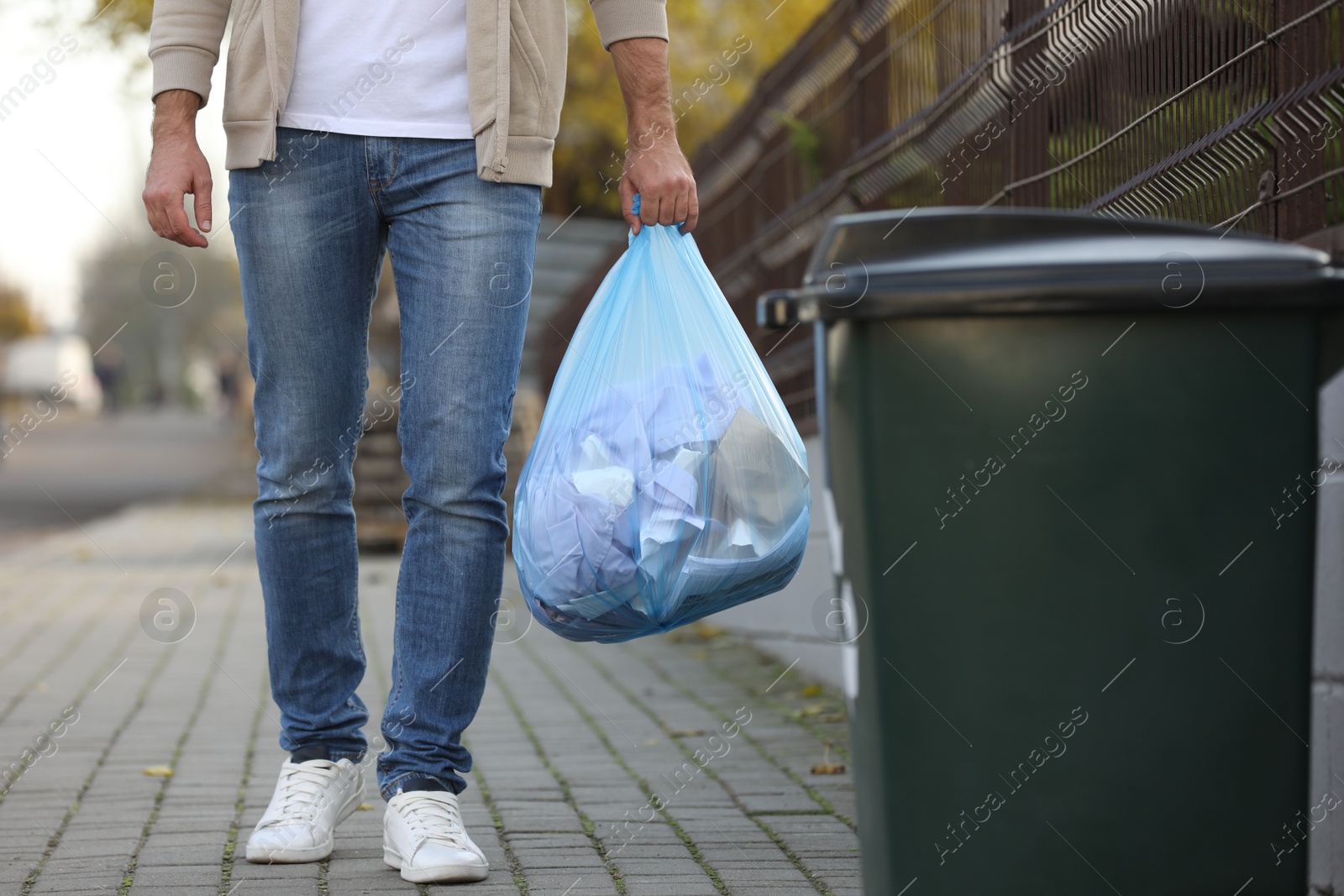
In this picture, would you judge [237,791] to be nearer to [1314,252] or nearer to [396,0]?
[396,0]

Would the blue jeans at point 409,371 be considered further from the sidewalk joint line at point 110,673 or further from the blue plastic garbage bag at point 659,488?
the sidewalk joint line at point 110,673

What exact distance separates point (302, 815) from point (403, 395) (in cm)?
78

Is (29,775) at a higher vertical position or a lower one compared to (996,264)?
lower

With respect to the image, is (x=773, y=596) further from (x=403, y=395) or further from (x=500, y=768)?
(x=403, y=395)

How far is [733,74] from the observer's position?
19031 millimetres

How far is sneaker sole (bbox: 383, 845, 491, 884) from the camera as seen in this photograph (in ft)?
8.14

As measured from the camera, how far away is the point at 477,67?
258 centimetres

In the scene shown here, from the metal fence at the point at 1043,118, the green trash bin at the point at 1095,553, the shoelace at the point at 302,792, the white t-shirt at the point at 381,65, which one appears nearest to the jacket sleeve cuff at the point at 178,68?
the white t-shirt at the point at 381,65

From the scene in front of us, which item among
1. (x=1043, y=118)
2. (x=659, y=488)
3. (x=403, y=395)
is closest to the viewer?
(x=659, y=488)

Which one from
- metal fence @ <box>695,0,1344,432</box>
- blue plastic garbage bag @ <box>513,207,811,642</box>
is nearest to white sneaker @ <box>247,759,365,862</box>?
blue plastic garbage bag @ <box>513,207,811,642</box>

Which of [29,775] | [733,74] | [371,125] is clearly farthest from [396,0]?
[733,74]

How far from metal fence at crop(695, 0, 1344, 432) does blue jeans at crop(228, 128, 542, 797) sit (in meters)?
1.19

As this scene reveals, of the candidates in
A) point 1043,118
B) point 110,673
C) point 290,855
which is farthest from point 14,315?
point 290,855

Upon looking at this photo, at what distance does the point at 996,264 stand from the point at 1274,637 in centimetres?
54
